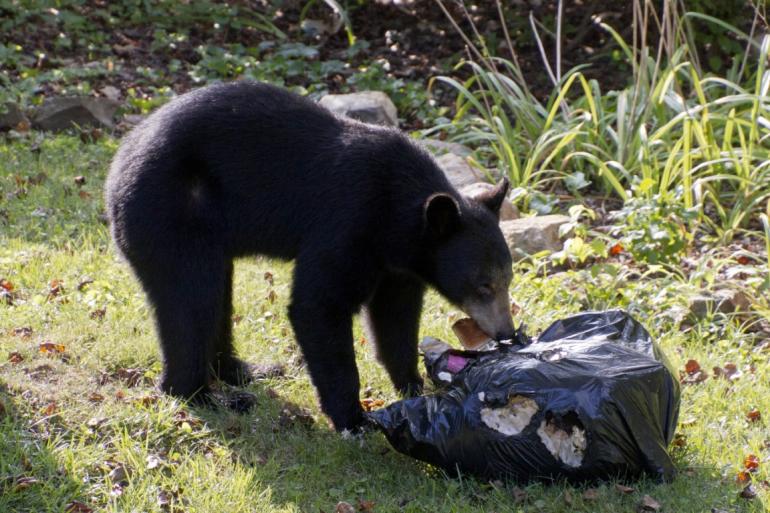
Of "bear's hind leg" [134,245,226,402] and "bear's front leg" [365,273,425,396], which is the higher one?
"bear's hind leg" [134,245,226,402]

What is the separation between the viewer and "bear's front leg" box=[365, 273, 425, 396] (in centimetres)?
525

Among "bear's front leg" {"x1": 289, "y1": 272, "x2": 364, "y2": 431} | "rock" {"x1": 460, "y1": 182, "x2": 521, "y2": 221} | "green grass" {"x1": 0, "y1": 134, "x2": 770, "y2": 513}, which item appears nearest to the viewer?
"green grass" {"x1": 0, "y1": 134, "x2": 770, "y2": 513}

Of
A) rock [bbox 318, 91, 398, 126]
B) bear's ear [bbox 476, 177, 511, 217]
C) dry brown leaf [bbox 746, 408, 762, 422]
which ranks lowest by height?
rock [bbox 318, 91, 398, 126]

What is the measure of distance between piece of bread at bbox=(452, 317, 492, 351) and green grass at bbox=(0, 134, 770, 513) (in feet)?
1.94

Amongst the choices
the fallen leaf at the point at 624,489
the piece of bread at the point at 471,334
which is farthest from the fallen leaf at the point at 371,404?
the fallen leaf at the point at 624,489

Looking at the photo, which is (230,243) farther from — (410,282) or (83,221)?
(83,221)

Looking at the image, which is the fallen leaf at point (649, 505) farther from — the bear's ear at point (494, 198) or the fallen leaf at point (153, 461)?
the fallen leaf at point (153, 461)

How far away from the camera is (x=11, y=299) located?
595cm

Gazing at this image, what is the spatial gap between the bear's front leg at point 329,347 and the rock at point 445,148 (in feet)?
13.2

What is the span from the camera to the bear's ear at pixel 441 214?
4.57 metres

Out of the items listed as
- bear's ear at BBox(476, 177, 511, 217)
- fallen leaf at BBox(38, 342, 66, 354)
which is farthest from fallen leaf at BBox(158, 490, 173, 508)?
bear's ear at BBox(476, 177, 511, 217)

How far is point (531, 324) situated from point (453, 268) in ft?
4.63

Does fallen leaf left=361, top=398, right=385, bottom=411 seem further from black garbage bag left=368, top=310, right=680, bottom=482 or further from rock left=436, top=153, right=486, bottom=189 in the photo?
rock left=436, top=153, right=486, bottom=189

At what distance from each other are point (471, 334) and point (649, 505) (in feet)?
4.38
